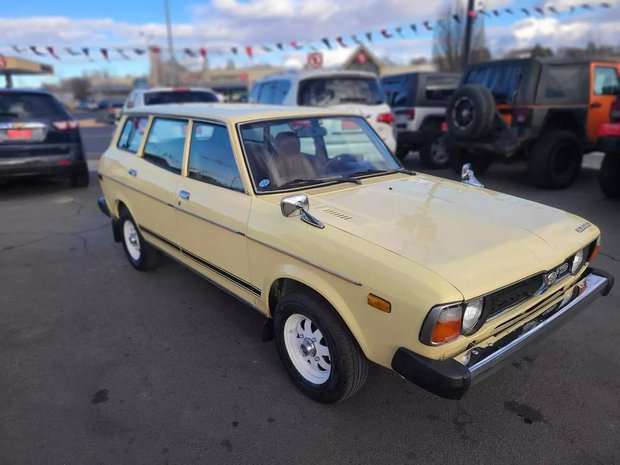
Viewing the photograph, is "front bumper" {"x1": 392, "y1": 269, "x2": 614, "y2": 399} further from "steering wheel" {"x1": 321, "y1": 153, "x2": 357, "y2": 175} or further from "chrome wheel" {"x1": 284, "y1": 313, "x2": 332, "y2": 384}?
"steering wheel" {"x1": 321, "y1": 153, "x2": 357, "y2": 175}

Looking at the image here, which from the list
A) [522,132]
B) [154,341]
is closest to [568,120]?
[522,132]

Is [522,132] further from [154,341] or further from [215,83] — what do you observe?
→ [215,83]

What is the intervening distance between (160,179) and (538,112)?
6295mm

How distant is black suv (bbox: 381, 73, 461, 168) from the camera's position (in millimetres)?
9867

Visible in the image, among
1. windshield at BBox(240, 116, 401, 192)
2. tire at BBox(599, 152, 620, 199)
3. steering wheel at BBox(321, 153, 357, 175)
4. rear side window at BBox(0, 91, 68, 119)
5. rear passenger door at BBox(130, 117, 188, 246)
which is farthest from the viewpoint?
rear side window at BBox(0, 91, 68, 119)

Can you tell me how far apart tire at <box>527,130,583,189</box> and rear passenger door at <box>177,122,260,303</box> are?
6103 mm

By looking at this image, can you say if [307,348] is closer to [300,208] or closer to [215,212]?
[300,208]

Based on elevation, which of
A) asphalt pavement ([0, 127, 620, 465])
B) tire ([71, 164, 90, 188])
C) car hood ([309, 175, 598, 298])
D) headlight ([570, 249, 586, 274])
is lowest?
asphalt pavement ([0, 127, 620, 465])

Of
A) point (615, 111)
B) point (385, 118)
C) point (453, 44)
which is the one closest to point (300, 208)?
point (385, 118)

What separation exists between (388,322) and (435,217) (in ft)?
2.77

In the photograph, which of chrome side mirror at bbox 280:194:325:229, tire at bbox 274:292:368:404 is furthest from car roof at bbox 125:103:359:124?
tire at bbox 274:292:368:404

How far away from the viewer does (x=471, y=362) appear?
7.29 ft

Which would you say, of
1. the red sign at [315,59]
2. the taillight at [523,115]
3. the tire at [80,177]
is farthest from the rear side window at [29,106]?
the red sign at [315,59]

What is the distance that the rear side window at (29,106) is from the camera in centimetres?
752
